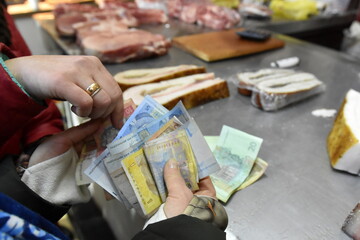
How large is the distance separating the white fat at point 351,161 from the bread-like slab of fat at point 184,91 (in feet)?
1.92

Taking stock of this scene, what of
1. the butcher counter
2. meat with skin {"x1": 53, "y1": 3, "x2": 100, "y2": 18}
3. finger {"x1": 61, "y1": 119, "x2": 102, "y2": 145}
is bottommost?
the butcher counter

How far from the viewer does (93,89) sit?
71cm

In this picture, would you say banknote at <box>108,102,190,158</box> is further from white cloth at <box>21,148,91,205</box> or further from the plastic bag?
the plastic bag

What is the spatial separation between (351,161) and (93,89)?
2.66ft

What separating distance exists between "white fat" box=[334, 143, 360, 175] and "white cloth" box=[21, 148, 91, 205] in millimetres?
808

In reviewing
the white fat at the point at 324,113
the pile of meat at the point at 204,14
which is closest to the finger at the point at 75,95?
the white fat at the point at 324,113

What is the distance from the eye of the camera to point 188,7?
2484mm

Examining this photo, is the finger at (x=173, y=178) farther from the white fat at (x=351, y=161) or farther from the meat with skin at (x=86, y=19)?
the meat with skin at (x=86, y=19)

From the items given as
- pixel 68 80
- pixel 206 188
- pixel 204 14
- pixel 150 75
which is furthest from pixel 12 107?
pixel 204 14

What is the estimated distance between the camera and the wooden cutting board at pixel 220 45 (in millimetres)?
1742

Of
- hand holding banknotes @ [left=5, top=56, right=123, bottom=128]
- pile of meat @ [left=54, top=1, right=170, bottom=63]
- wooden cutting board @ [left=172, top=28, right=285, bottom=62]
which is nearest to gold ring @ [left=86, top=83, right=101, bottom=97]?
hand holding banknotes @ [left=5, top=56, right=123, bottom=128]

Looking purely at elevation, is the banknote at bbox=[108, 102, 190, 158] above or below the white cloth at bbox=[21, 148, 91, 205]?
above

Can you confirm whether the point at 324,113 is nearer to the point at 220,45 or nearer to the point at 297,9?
the point at 220,45

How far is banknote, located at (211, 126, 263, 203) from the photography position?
88 cm
